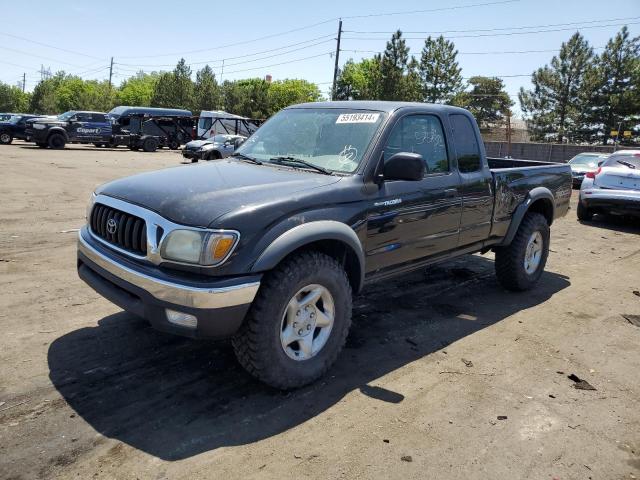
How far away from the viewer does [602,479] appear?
2.60 metres

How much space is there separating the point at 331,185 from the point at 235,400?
1.53 meters

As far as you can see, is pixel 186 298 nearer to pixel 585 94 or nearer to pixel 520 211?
pixel 520 211

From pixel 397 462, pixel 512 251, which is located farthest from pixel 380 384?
pixel 512 251

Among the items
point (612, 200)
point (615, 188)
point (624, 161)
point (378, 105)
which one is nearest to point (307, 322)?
point (378, 105)

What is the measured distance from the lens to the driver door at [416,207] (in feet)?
12.5

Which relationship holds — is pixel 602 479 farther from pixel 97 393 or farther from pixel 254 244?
pixel 97 393

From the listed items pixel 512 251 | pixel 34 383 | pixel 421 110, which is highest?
pixel 421 110

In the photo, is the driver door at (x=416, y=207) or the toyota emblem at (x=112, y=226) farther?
the driver door at (x=416, y=207)

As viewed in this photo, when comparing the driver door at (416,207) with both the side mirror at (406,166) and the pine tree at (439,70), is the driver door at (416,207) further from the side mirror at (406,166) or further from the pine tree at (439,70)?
the pine tree at (439,70)

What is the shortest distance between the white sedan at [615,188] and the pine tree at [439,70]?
2054 inches

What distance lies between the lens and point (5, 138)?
28.0 metres

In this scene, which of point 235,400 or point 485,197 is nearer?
point 235,400

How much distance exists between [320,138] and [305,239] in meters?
1.24

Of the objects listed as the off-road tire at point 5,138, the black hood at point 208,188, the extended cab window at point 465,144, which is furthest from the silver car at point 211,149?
the black hood at point 208,188
